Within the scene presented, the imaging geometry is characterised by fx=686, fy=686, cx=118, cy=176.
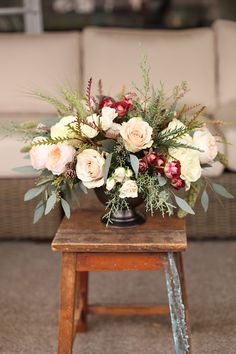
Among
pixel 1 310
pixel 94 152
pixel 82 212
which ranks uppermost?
pixel 94 152

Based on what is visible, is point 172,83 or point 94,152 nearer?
point 94,152

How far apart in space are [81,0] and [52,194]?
3.11 m

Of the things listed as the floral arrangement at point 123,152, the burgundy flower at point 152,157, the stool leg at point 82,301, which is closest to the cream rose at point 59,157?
the floral arrangement at point 123,152

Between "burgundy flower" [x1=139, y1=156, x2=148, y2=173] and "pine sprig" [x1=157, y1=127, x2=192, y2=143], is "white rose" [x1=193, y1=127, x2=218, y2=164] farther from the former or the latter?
"burgundy flower" [x1=139, y1=156, x2=148, y2=173]

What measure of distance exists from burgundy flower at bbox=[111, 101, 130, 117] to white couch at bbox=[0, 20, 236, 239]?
1.70 metres

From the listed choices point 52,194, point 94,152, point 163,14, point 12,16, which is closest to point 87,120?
point 94,152

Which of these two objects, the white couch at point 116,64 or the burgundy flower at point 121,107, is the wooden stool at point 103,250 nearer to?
the burgundy flower at point 121,107

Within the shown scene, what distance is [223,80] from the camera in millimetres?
3695

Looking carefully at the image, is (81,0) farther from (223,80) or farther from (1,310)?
(1,310)

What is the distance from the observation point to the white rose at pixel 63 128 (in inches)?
74.5

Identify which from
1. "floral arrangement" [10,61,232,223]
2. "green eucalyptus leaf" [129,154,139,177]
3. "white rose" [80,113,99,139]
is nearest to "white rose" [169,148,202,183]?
"floral arrangement" [10,61,232,223]

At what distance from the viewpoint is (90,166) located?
1.85 m

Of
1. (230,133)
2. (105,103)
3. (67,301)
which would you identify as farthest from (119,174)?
(230,133)

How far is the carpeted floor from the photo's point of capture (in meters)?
2.27
